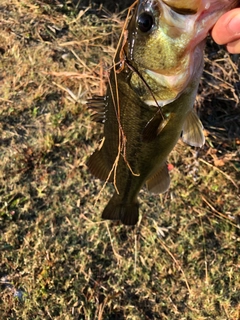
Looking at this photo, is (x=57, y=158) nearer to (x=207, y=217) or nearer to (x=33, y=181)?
(x=33, y=181)

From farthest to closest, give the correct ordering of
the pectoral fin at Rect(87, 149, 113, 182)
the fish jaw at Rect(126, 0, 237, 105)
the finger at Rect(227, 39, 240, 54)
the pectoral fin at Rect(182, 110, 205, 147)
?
1. the pectoral fin at Rect(87, 149, 113, 182)
2. the pectoral fin at Rect(182, 110, 205, 147)
3. the finger at Rect(227, 39, 240, 54)
4. the fish jaw at Rect(126, 0, 237, 105)

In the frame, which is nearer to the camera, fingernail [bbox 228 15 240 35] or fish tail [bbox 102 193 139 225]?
fingernail [bbox 228 15 240 35]

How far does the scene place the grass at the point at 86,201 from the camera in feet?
9.72

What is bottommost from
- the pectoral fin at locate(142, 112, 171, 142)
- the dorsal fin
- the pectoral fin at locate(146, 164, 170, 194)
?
the pectoral fin at locate(146, 164, 170, 194)

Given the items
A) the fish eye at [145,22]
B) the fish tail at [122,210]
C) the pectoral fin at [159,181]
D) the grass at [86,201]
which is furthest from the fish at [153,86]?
the grass at [86,201]

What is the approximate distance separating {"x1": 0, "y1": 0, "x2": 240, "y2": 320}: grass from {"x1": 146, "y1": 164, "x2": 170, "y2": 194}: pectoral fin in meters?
0.71

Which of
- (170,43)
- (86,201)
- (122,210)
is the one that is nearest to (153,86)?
(170,43)

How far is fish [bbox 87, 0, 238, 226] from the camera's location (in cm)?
149

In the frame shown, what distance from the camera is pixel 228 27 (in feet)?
5.01

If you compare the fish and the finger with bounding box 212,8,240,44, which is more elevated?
the finger with bounding box 212,8,240,44

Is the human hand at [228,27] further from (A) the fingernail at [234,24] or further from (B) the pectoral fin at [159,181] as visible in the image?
(B) the pectoral fin at [159,181]

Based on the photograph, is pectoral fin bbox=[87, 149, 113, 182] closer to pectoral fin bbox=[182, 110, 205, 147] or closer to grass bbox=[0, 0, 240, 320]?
pectoral fin bbox=[182, 110, 205, 147]

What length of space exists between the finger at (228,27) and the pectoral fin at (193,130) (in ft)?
1.59

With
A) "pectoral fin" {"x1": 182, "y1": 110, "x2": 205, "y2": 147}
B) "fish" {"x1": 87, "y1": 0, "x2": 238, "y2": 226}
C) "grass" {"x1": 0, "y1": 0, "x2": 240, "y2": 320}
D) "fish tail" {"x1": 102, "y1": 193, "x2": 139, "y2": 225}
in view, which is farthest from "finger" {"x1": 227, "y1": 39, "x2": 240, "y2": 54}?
"grass" {"x1": 0, "y1": 0, "x2": 240, "y2": 320}
